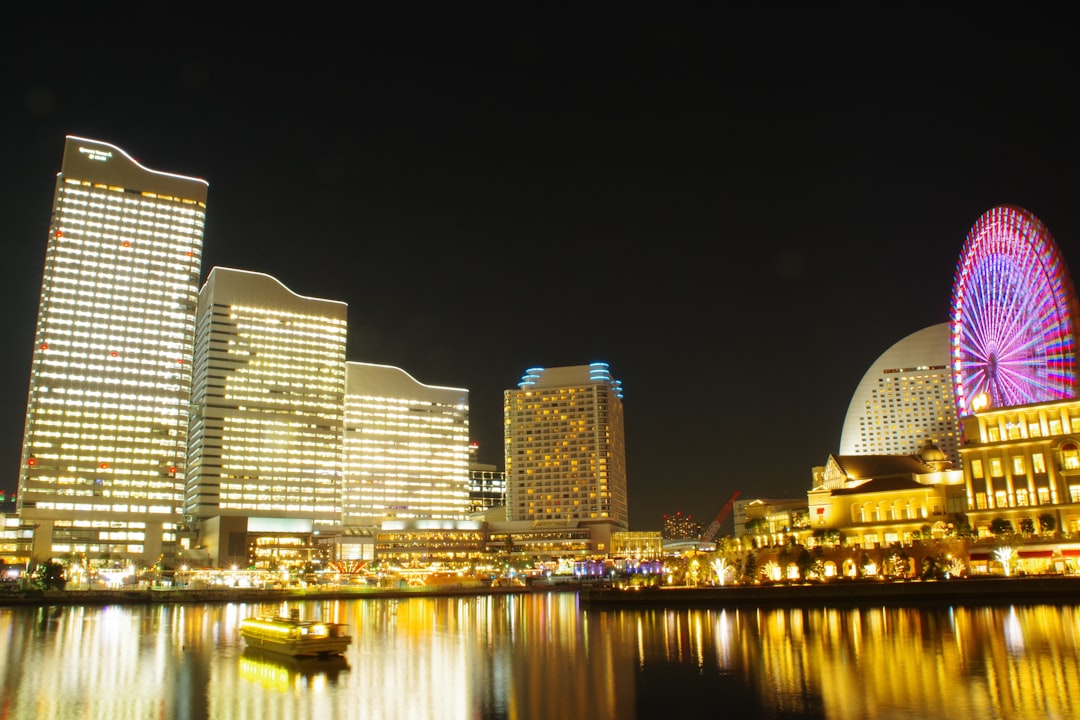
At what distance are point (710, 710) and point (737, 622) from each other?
3815 cm

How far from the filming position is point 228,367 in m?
192

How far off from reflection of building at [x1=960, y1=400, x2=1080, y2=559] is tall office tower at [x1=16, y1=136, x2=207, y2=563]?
15697 centimetres

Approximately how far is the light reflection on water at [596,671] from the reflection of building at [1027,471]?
31405 millimetres

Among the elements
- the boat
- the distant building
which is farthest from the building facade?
the boat

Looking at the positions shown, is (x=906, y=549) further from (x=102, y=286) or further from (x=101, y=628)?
(x=102, y=286)

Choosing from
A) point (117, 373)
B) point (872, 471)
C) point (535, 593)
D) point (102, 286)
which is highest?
point (102, 286)

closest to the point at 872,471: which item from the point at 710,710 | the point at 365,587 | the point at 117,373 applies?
the point at 365,587

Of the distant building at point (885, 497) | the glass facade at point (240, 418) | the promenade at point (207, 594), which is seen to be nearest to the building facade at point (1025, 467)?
the distant building at point (885, 497)

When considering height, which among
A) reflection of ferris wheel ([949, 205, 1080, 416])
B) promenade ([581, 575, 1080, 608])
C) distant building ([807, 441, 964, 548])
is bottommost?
promenade ([581, 575, 1080, 608])

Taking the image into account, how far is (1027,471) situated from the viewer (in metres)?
102

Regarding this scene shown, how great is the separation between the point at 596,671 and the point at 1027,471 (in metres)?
79.5

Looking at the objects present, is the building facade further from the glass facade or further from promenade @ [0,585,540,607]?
the glass facade

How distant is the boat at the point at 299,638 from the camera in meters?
48.1

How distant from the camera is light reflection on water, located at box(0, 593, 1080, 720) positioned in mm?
33562
